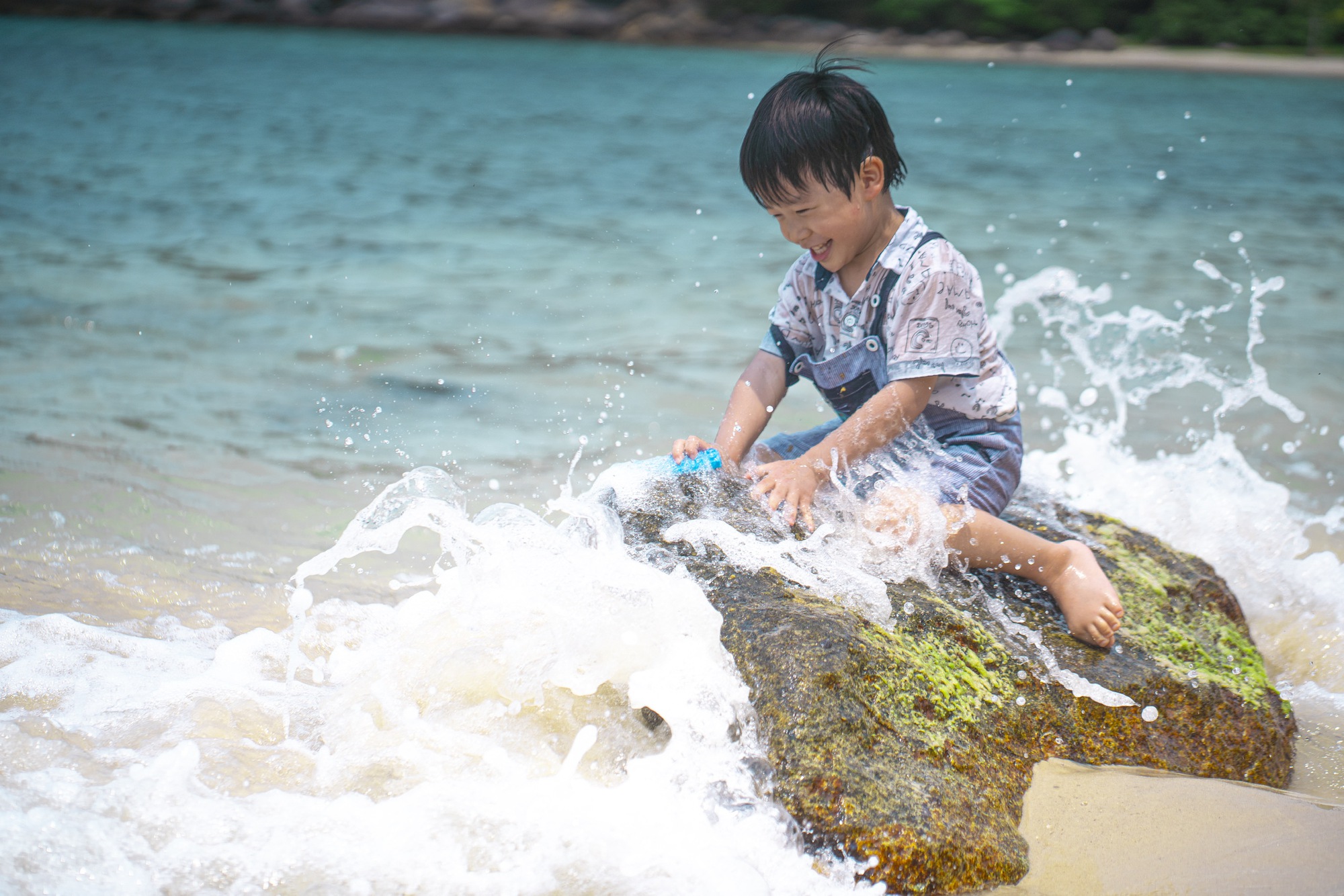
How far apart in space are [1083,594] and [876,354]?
0.77 m

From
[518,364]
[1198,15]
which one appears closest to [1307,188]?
[518,364]

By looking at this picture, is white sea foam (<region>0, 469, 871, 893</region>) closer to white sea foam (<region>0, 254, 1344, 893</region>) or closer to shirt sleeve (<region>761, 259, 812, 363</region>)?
white sea foam (<region>0, 254, 1344, 893</region>)

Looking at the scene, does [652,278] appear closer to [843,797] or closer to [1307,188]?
[843,797]

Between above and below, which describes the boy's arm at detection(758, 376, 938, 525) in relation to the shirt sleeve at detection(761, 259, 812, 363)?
below

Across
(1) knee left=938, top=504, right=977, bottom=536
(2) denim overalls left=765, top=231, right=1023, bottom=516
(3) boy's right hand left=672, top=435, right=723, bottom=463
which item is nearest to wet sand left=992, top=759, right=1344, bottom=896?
(1) knee left=938, top=504, right=977, bottom=536

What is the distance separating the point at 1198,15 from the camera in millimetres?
41938

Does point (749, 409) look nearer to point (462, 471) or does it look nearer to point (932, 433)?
point (932, 433)

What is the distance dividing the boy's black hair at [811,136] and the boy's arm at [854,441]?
51cm

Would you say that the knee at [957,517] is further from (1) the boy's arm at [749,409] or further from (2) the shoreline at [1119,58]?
(2) the shoreline at [1119,58]

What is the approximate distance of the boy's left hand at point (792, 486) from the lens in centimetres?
255

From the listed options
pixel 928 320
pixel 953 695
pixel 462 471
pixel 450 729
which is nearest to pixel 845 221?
pixel 928 320

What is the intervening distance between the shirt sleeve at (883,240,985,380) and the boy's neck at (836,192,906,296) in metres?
0.11

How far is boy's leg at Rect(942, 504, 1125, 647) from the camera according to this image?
250 cm

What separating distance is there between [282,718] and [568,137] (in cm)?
1546
